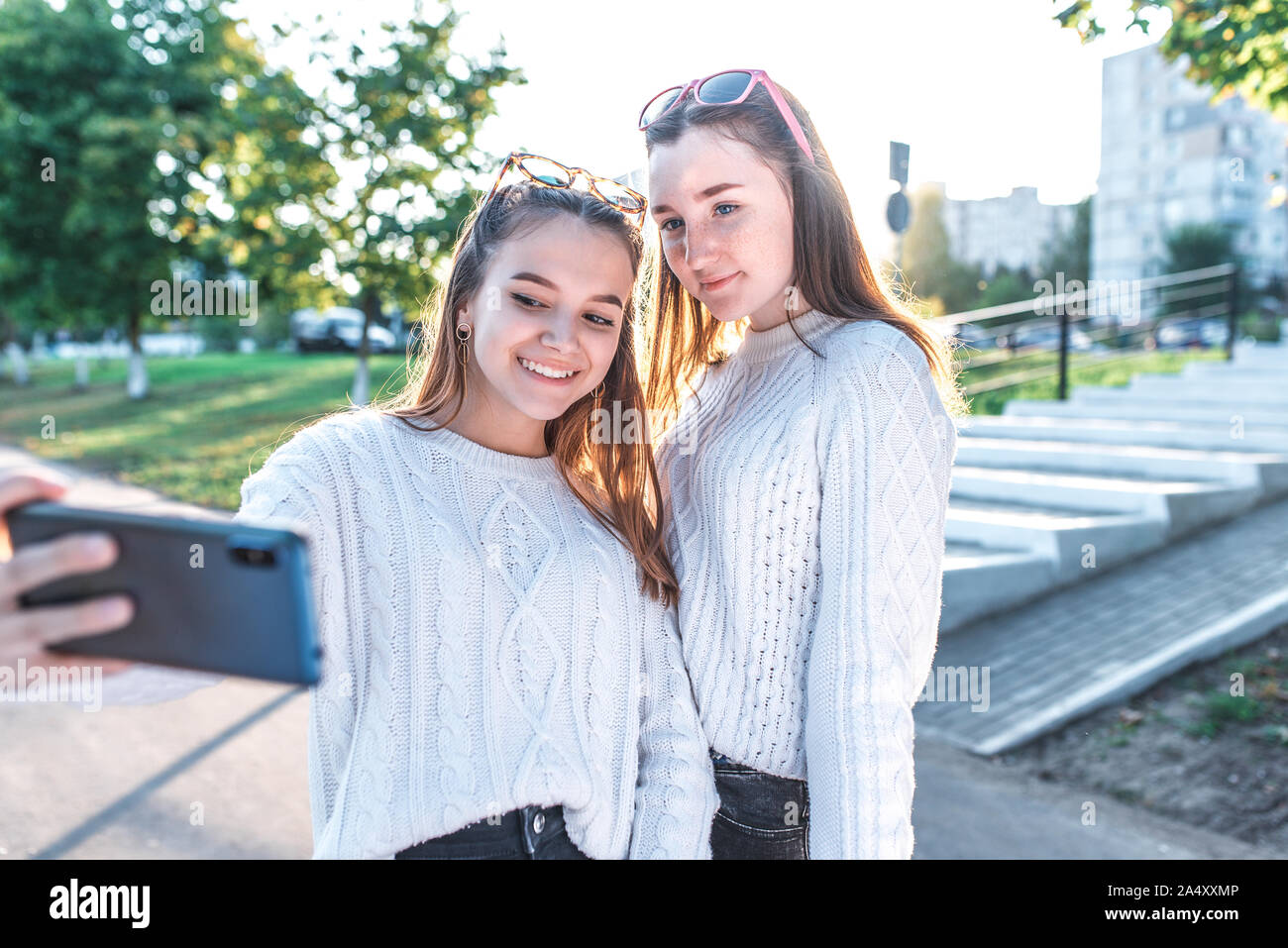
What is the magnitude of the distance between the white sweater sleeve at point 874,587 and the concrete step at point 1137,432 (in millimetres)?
6413

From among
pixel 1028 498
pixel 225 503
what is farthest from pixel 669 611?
pixel 225 503

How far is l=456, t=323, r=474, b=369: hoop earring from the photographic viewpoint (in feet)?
6.43

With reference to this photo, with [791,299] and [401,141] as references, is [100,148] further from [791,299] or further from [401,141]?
[791,299]

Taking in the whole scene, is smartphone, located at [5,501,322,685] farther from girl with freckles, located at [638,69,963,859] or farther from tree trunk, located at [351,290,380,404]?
tree trunk, located at [351,290,380,404]

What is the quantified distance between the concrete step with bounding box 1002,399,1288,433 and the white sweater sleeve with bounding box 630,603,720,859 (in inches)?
335

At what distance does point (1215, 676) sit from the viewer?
17.0ft

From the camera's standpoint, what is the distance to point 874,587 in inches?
67.6

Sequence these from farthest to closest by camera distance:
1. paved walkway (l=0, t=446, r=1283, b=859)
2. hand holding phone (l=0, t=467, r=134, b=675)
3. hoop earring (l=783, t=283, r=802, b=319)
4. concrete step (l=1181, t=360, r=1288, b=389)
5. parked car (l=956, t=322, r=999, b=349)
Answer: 1. concrete step (l=1181, t=360, r=1288, b=389)
2. parked car (l=956, t=322, r=999, b=349)
3. paved walkway (l=0, t=446, r=1283, b=859)
4. hoop earring (l=783, t=283, r=802, b=319)
5. hand holding phone (l=0, t=467, r=134, b=675)

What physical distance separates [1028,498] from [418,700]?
6.91 m

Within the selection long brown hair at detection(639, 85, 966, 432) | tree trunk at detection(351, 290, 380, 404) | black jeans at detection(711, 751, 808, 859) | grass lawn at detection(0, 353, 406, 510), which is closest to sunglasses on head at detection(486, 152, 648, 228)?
long brown hair at detection(639, 85, 966, 432)

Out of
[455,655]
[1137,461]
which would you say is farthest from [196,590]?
[1137,461]

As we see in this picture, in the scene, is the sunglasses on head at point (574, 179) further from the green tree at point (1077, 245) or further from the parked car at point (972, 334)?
the green tree at point (1077, 245)

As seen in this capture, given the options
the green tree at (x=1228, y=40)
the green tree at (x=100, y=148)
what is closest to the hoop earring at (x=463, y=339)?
the green tree at (x=1228, y=40)

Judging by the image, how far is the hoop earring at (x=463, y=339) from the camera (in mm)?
1960
